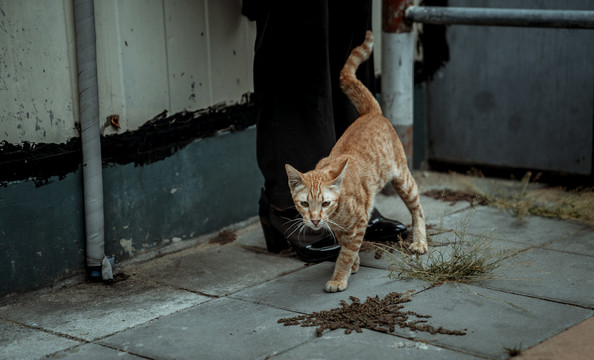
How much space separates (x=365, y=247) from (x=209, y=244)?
0.92 meters

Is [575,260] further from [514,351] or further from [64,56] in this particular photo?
[64,56]

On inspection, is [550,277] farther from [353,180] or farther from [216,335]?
[216,335]

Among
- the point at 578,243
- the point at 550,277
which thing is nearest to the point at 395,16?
A: the point at 578,243

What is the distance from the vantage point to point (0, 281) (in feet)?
11.1

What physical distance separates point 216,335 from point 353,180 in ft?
3.21

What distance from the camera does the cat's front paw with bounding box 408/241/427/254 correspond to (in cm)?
384

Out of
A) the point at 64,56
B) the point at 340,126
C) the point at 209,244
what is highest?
the point at 64,56

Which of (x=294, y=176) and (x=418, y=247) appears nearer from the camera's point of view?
(x=294, y=176)

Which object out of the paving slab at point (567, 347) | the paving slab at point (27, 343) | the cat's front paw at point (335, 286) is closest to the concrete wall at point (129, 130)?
the paving slab at point (27, 343)

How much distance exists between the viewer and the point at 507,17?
4254 mm

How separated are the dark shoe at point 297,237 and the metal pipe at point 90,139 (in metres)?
0.87

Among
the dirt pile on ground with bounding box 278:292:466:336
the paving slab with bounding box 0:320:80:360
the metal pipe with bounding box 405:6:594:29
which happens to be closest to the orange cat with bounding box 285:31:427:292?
the dirt pile on ground with bounding box 278:292:466:336

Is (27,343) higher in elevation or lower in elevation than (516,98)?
lower

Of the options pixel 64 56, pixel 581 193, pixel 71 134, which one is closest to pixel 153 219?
pixel 71 134
